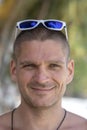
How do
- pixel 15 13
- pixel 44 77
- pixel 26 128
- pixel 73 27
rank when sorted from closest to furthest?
pixel 44 77 → pixel 26 128 → pixel 73 27 → pixel 15 13

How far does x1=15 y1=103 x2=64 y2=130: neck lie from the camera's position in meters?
1.77

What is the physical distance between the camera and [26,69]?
1683 mm

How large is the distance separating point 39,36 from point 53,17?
2600mm

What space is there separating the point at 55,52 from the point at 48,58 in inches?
1.6

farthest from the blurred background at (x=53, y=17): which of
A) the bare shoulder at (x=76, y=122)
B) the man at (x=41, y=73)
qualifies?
the man at (x=41, y=73)

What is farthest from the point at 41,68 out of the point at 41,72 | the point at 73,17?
the point at 73,17

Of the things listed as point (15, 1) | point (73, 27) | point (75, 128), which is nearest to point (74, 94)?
point (73, 27)

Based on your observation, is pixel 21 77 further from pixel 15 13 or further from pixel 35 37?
pixel 15 13

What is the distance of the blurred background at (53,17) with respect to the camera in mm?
4227

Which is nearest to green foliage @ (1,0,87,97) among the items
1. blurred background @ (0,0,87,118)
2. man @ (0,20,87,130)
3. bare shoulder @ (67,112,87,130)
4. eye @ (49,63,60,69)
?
blurred background @ (0,0,87,118)

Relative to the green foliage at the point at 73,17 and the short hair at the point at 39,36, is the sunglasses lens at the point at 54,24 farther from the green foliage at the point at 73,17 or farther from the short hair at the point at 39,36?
the green foliage at the point at 73,17

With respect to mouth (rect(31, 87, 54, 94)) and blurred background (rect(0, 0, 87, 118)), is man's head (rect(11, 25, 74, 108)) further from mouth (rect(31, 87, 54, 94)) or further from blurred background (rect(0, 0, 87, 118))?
blurred background (rect(0, 0, 87, 118))

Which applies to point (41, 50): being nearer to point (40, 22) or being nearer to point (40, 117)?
point (40, 22)

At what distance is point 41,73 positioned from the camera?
1657 millimetres
